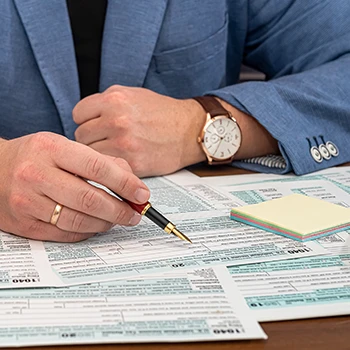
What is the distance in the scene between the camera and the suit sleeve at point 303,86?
119cm

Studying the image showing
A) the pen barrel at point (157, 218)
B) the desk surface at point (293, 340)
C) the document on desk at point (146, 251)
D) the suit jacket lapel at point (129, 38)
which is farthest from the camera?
the suit jacket lapel at point (129, 38)

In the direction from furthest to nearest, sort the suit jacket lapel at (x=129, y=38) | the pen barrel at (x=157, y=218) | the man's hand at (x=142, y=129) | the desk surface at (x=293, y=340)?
1. the suit jacket lapel at (x=129, y=38)
2. the man's hand at (x=142, y=129)
3. the pen barrel at (x=157, y=218)
4. the desk surface at (x=293, y=340)

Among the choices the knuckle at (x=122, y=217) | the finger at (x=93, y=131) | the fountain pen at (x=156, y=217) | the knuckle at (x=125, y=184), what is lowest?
the finger at (x=93, y=131)

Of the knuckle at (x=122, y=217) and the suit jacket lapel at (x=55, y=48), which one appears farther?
the suit jacket lapel at (x=55, y=48)

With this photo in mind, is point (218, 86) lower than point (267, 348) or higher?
lower

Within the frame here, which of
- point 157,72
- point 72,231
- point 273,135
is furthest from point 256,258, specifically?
point 157,72

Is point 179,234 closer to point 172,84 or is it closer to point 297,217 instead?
point 297,217

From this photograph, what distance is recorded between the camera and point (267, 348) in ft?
A: 1.87

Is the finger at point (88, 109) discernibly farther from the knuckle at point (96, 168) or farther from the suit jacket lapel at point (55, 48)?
the knuckle at point (96, 168)

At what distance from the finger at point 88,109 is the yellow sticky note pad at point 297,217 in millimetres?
351

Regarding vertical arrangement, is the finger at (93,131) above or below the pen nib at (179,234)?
below

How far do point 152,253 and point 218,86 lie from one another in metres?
0.86

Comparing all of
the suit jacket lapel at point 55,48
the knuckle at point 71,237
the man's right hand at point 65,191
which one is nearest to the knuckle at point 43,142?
the man's right hand at point 65,191

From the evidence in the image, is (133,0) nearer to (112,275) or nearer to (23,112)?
(23,112)
